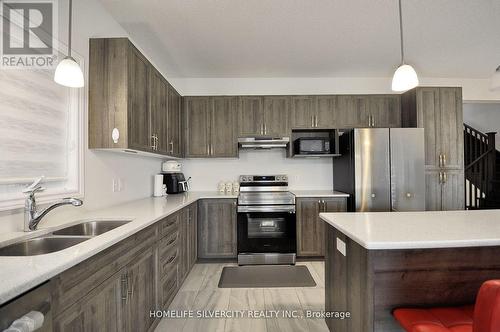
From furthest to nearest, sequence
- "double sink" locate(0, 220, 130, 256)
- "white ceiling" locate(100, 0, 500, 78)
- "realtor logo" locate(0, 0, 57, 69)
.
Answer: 1. "white ceiling" locate(100, 0, 500, 78)
2. "realtor logo" locate(0, 0, 57, 69)
3. "double sink" locate(0, 220, 130, 256)

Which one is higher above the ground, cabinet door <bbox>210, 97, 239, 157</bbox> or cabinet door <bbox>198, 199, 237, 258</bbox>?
cabinet door <bbox>210, 97, 239, 157</bbox>

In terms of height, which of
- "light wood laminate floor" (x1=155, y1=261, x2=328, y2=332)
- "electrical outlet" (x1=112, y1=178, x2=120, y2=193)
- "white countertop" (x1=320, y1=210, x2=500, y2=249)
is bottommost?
"light wood laminate floor" (x1=155, y1=261, x2=328, y2=332)

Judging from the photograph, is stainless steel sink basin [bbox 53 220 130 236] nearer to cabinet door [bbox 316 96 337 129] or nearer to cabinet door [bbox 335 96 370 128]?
cabinet door [bbox 316 96 337 129]

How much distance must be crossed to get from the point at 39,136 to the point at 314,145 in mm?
3000

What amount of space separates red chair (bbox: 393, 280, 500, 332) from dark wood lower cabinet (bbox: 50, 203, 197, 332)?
139cm

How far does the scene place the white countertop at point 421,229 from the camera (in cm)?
110

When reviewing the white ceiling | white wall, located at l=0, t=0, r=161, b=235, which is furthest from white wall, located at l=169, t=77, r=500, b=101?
white wall, located at l=0, t=0, r=161, b=235

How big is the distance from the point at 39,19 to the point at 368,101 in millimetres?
3689

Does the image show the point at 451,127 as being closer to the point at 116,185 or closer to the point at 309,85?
the point at 309,85

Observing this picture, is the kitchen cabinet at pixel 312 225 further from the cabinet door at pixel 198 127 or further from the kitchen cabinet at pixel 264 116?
the cabinet door at pixel 198 127

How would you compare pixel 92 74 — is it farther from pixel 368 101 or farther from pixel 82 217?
pixel 368 101

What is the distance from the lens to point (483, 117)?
6059mm

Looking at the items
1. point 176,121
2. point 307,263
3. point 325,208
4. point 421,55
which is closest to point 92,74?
point 176,121

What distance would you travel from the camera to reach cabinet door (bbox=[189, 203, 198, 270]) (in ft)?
9.62
